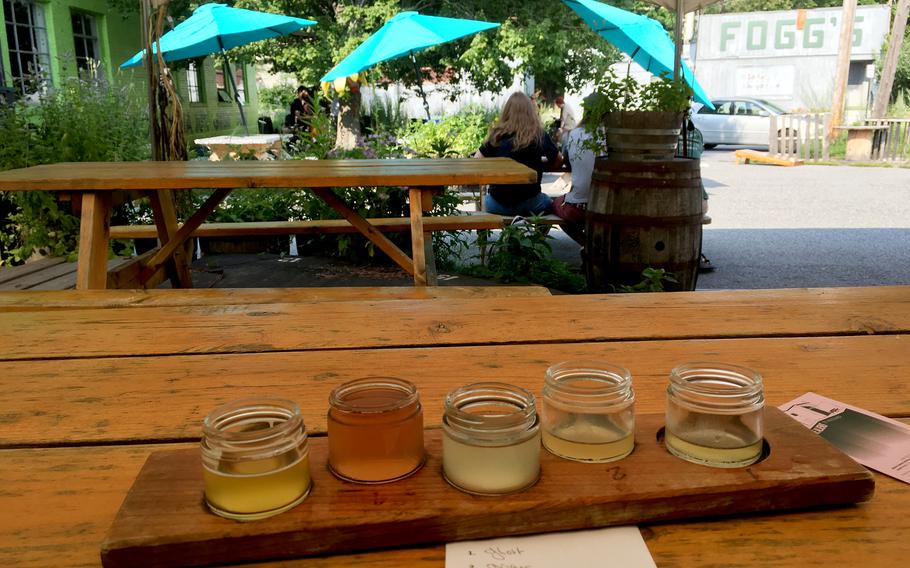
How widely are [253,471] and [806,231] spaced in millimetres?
7887

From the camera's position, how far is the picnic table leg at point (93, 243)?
10.2ft

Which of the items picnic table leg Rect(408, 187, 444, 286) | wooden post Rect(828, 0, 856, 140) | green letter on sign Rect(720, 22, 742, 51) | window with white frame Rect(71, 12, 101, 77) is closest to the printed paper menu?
picnic table leg Rect(408, 187, 444, 286)

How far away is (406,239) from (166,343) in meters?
4.17

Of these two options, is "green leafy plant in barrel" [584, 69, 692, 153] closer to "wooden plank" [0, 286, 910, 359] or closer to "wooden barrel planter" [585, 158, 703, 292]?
"wooden barrel planter" [585, 158, 703, 292]

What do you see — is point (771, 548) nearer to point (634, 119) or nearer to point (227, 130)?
point (634, 119)

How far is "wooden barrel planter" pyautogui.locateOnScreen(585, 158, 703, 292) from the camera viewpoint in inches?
150

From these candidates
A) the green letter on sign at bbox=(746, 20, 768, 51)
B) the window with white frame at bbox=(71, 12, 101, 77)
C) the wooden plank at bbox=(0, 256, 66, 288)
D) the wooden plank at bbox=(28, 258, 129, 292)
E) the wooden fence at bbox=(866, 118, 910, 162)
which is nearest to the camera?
the wooden plank at bbox=(28, 258, 129, 292)

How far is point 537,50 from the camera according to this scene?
49.8 feet

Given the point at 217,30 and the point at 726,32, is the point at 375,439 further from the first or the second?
the point at 726,32

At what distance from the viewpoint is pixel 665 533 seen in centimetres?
61

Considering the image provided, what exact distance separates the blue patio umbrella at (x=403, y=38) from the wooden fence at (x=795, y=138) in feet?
25.1

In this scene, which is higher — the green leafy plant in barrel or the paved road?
the green leafy plant in barrel

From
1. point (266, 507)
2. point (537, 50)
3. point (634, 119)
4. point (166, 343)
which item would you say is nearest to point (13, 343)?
point (166, 343)

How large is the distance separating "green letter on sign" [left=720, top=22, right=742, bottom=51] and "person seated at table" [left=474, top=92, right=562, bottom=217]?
21.1 m
